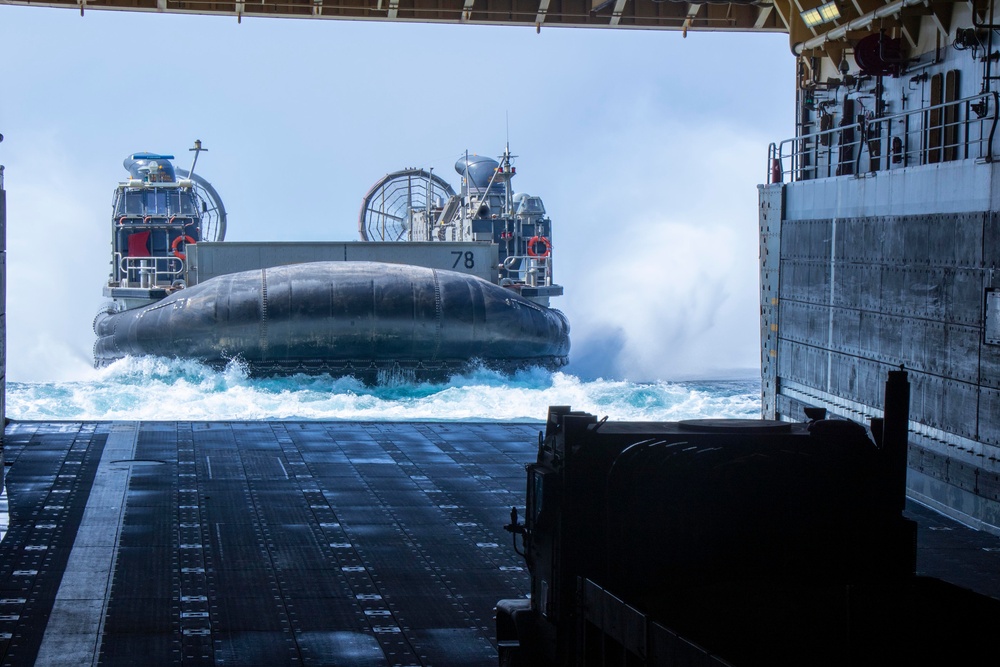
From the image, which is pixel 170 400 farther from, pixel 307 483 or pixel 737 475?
pixel 737 475

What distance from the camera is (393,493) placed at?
33.4ft

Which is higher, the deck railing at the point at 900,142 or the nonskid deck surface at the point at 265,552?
the deck railing at the point at 900,142

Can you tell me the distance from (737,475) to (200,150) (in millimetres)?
27312

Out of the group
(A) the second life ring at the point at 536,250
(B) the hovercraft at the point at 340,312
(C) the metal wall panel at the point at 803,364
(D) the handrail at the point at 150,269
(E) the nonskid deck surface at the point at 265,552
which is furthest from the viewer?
(A) the second life ring at the point at 536,250

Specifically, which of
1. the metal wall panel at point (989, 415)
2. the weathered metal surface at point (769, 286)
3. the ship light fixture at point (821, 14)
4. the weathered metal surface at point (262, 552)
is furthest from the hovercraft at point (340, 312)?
the metal wall panel at point (989, 415)

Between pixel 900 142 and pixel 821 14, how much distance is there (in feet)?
7.54

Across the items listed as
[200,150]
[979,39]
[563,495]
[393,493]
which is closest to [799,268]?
[979,39]

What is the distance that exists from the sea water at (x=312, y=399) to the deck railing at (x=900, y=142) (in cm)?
676

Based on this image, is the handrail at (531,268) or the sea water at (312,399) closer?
the sea water at (312,399)

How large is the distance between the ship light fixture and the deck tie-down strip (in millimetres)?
8546

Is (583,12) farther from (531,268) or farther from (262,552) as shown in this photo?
(531,268)

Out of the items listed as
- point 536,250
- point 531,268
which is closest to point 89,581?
point 531,268

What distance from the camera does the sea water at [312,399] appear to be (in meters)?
19.8

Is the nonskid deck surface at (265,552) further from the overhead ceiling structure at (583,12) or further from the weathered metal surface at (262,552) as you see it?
the overhead ceiling structure at (583,12)
